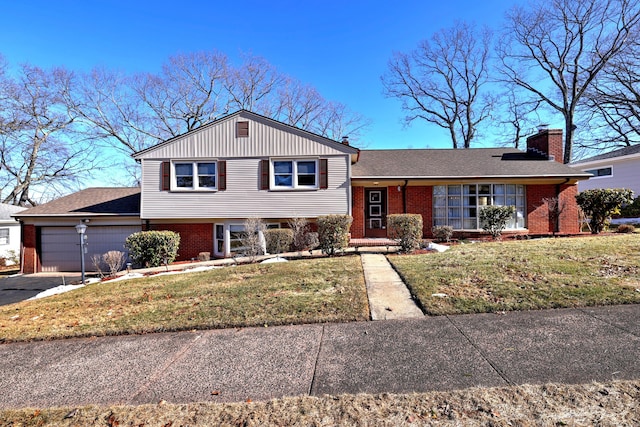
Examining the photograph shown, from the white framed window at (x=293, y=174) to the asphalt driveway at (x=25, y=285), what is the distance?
8290mm

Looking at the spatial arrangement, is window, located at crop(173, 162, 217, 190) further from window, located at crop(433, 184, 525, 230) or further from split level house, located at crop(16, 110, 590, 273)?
window, located at crop(433, 184, 525, 230)

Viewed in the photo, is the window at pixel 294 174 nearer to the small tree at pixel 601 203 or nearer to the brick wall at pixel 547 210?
the brick wall at pixel 547 210

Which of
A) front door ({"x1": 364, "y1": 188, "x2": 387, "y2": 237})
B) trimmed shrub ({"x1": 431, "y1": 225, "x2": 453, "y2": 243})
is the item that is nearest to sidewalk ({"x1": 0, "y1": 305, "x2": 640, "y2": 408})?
trimmed shrub ({"x1": 431, "y1": 225, "x2": 453, "y2": 243})

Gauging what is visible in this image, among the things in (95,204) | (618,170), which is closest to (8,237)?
(95,204)

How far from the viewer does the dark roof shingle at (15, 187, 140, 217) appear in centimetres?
1423

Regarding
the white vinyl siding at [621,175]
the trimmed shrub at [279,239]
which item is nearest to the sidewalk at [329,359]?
the trimmed shrub at [279,239]

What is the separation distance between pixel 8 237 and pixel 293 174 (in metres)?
21.7

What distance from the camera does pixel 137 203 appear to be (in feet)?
50.2

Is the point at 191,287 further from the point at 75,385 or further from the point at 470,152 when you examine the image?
the point at 470,152

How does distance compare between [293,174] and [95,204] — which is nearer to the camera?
[293,174]

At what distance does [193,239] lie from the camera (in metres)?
14.0

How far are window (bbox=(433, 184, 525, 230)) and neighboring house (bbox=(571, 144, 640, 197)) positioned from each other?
8309 millimetres

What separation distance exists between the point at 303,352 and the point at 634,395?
2.95 meters

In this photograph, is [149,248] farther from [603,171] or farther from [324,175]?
[603,171]
